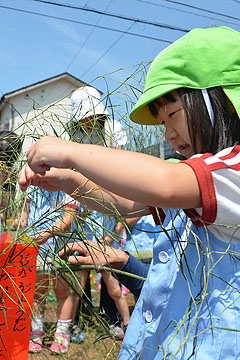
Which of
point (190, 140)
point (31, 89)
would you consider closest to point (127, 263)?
point (190, 140)

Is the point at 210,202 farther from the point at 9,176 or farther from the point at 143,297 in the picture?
the point at 9,176

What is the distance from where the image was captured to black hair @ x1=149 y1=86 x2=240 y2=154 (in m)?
0.88

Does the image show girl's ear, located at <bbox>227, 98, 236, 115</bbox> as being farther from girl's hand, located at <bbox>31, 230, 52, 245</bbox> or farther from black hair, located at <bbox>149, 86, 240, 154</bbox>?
girl's hand, located at <bbox>31, 230, 52, 245</bbox>

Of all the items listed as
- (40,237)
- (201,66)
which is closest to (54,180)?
(40,237)

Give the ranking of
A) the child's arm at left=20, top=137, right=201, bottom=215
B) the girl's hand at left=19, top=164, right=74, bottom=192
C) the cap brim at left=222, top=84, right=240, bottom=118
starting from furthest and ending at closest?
the girl's hand at left=19, top=164, right=74, bottom=192 → the cap brim at left=222, top=84, right=240, bottom=118 → the child's arm at left=20, top=137, right=201, bottom=215

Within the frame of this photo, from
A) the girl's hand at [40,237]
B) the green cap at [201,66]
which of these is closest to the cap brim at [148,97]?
the green cap at [201,66]

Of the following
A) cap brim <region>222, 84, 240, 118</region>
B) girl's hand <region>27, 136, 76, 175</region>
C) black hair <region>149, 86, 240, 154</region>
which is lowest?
girl's hand <region>27, 136, 76, 175</region>

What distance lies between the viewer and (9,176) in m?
1.04

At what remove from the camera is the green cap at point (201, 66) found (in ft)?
2.87

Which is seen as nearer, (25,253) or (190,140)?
(25,253)

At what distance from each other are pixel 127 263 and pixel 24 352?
75cm

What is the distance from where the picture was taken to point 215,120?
2.92 ft

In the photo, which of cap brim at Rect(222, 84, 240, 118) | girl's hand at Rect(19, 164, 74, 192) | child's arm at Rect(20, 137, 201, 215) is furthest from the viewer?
girl's hand at Rect(19, 164, 74, 192)

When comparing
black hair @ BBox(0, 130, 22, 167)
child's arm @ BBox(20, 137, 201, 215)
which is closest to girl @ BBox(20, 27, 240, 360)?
child's arm @ BBox(20, 137, 201, 215)
